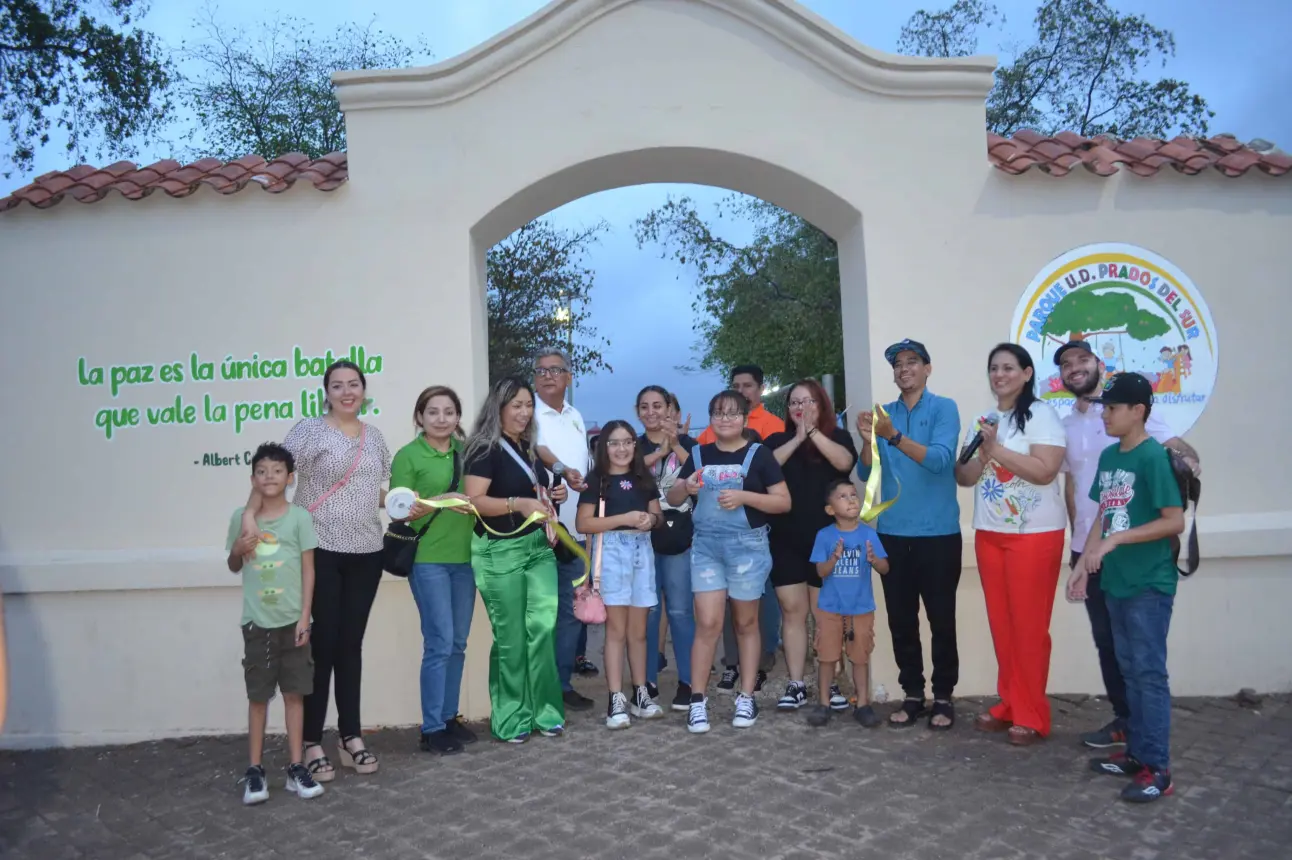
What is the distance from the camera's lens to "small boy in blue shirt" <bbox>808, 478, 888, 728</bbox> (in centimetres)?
497

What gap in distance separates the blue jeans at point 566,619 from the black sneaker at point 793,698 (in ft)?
4.17

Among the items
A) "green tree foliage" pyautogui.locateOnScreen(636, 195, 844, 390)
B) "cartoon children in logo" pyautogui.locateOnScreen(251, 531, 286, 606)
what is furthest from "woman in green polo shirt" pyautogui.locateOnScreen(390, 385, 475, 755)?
"green tree foliage" pyautogui.locateOnScreen(636, 195, 844, 390)

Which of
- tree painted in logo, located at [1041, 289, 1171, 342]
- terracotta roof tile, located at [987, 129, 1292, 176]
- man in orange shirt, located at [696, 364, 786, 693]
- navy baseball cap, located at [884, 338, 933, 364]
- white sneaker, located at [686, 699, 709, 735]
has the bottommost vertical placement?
white sneaker, located at [686, 699, 709, 735]

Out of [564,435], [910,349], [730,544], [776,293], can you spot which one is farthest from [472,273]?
[776,293]

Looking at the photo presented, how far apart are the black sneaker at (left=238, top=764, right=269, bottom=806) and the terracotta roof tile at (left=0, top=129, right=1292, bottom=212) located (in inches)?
130

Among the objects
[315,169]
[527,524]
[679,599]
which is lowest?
[679,599]

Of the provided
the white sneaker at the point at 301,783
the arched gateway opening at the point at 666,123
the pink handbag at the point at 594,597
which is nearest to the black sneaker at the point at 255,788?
the white sneaker at the point at 301,783

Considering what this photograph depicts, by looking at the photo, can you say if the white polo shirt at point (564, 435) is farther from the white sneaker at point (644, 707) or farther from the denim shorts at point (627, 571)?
the white sneaker at point (644, 707)

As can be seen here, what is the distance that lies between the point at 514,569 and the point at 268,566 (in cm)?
123

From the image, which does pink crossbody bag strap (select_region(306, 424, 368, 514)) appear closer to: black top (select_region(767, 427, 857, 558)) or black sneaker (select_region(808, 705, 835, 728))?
black top (select_region(767, 427, 857, 558))

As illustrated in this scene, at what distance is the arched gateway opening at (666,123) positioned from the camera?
5.65 m

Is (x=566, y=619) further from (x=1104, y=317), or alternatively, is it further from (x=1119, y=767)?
(x=1104, y=317)

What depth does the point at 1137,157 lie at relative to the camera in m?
5.70

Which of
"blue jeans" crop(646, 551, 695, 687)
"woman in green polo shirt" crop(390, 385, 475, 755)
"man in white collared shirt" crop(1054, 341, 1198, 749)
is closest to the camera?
"man in white collared shirt" crop(1054, 341, 1198, 749)
